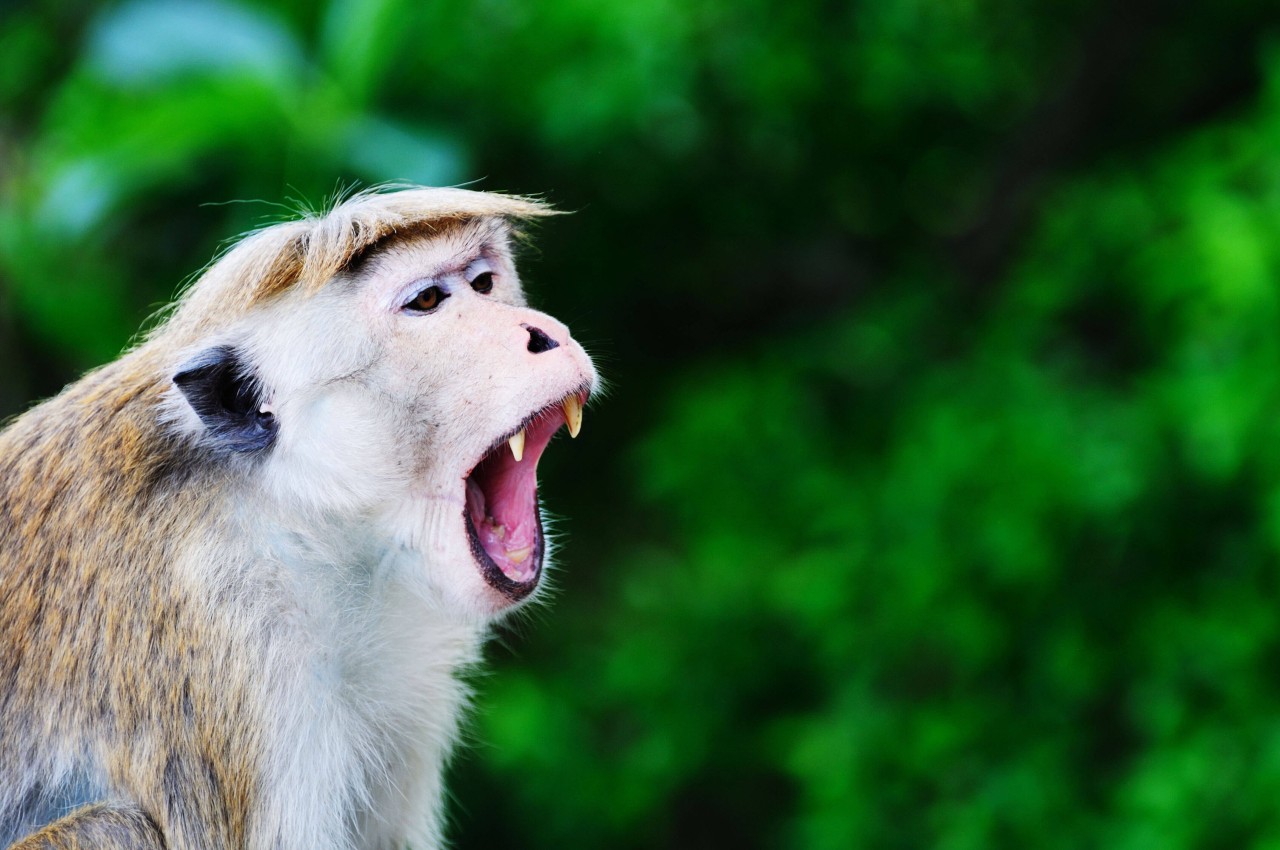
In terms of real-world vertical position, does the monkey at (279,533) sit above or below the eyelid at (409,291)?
below

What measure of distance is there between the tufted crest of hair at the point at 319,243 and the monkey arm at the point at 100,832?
845 mm

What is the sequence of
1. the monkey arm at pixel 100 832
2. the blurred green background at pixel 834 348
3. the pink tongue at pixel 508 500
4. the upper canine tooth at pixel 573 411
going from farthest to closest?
the blurred green background at pixel 834 348
the pink tongue at pixel 508 500
the upper canine tooth at pixel 573 411
the monkey arm at pixel 100 832

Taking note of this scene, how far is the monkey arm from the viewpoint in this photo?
225cm

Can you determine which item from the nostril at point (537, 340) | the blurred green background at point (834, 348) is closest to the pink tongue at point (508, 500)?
the nostril at point (537, 340)

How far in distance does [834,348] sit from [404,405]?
12.8 feet

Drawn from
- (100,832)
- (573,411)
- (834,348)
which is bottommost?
(100,832)

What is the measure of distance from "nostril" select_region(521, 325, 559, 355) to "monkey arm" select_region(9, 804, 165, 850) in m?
1.04

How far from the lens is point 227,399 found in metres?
2.43

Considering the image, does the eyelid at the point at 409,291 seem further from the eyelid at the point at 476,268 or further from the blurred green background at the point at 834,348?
the blurred green background at the point at 834,348

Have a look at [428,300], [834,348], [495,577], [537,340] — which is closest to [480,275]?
[428,300]

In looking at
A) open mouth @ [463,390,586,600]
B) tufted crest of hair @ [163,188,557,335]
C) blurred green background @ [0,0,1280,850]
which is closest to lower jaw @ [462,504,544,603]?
open mouth @ [463,390,586,600]

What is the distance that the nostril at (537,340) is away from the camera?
7.57ft

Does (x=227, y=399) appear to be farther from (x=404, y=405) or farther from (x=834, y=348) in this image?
(x=834, y=348)

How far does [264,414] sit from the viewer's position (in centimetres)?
244
